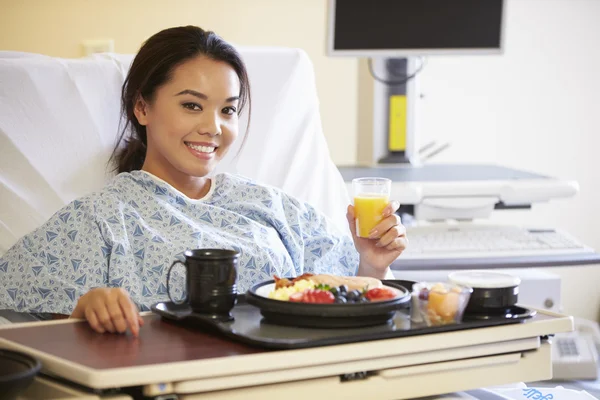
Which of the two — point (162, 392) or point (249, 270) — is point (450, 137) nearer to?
point (249, 270)

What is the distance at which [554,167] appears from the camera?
11.9 ft

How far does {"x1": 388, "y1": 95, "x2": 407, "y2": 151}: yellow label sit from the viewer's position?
2889 millimetres

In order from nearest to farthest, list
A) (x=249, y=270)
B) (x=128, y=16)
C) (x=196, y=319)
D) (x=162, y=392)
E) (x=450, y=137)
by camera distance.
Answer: (x=162, y=392)
(x=196, y=319)
(x=249, y=270)
(x=128, y=16)
(x=450, y=137)

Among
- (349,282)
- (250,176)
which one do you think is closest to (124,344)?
(349,282)

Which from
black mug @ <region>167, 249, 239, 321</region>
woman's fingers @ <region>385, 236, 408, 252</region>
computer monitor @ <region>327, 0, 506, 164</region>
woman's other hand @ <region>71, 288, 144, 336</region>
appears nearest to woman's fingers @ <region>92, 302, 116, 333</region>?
woman's other hand @ <region>71, 288, 144, 336</region>

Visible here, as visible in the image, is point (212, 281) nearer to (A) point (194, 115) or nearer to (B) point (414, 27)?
(A) point (194, 115)

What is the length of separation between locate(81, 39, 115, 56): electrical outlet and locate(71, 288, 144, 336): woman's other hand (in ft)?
6.38

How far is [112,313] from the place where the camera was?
49.6 inches

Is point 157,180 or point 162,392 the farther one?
point 157,180

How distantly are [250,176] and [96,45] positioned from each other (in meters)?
1.17

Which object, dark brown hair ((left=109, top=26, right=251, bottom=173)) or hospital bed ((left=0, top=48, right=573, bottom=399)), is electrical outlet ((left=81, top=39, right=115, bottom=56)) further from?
dark brown hair ((left=109, top=26, right=251, bottom=173))

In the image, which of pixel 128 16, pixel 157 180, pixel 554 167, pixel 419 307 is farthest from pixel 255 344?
pixel 554 167

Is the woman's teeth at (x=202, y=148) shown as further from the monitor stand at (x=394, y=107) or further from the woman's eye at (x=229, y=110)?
the monitor stand at (x=394, y=107)

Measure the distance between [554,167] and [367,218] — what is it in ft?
7.17
